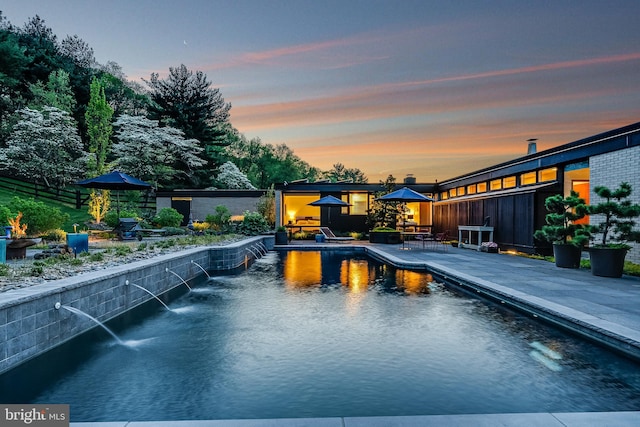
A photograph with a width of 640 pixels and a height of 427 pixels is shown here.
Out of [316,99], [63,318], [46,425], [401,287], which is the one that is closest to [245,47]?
[316,99]

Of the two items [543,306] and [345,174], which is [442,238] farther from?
[345,174]

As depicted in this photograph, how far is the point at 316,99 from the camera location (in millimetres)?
22484

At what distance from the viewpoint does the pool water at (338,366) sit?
3.17 metres

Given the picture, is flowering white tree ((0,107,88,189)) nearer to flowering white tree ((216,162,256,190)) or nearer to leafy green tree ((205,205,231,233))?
flowering white tree ((216,162,256,190))

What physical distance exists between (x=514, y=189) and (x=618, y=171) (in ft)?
17.7

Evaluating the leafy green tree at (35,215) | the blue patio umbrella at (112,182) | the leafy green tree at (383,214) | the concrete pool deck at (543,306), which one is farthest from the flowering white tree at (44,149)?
the concrete pool deck at (543,306)

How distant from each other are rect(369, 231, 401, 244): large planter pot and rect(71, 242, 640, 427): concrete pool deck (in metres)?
7.48

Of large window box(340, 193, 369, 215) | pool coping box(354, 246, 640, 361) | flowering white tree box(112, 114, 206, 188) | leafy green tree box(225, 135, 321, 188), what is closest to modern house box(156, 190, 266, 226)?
large window box(340, 193, 369, 215)

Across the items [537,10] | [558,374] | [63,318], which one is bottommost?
[558,374]

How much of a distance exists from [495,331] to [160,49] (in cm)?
2274

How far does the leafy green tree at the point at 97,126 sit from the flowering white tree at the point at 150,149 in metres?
0.91

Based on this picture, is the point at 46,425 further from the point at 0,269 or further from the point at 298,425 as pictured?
the point at 0,269

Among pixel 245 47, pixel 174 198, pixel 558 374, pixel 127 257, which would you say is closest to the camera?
pixel 558 374

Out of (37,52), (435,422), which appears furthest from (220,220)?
(37,52)
